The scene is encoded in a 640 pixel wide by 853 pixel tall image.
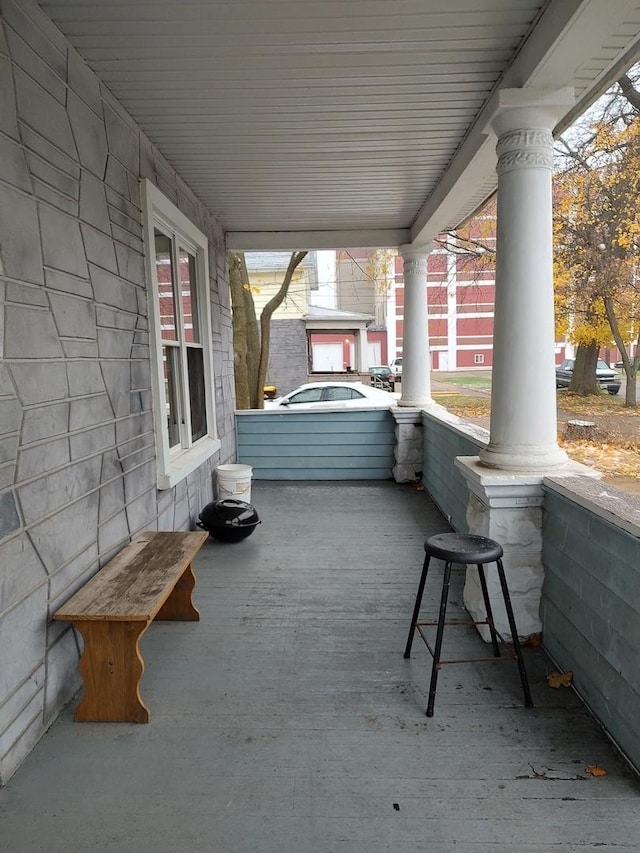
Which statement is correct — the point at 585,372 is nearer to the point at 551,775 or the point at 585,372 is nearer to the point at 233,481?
the point at 233,481

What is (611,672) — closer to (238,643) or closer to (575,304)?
(238,643)

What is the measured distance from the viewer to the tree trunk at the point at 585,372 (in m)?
8.93

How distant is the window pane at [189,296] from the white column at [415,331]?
96.9 inches

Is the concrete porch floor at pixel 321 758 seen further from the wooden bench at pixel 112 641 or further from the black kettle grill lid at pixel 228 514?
the black kettle grill lid at pixel 228 514

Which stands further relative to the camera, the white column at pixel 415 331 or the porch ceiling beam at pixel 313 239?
the white column at pixel 415 331

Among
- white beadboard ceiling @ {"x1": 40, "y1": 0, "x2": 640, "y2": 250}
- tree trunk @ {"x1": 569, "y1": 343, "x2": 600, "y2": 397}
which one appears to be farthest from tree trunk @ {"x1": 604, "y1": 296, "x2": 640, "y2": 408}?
white beadboard ceiling @ {"x1": 40, "y1": 0, "x2": 640, "y2": 250}

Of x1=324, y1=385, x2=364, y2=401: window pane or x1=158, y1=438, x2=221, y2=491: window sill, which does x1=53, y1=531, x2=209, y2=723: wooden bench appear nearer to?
x1=158, y1=438, x2=221, y2=491: window sill

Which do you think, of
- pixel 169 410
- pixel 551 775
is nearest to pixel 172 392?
pixel 169 410

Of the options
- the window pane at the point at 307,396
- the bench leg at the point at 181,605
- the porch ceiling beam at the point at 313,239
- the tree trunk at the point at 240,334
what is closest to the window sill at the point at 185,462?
the bench leg at the point at 181,605

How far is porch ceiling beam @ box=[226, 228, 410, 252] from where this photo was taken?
6012 millimetres

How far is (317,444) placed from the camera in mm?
6508

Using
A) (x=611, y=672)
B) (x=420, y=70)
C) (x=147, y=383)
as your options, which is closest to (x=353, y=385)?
(x=147, y=383)

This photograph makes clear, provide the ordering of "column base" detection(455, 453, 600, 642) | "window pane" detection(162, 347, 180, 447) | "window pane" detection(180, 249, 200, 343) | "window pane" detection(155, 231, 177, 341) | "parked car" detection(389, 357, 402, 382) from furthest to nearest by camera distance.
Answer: "parked car" detection(389, 357, 402, 382), "window pane" detection(180, 249, 200, 343), "window pane" detection(162, 347, 180, 447), "window pane" detection(155, 231, 177, 341), "column base" detection(455, 453, 600, 642)

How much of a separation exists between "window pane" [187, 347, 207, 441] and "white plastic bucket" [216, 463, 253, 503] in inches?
15.5
